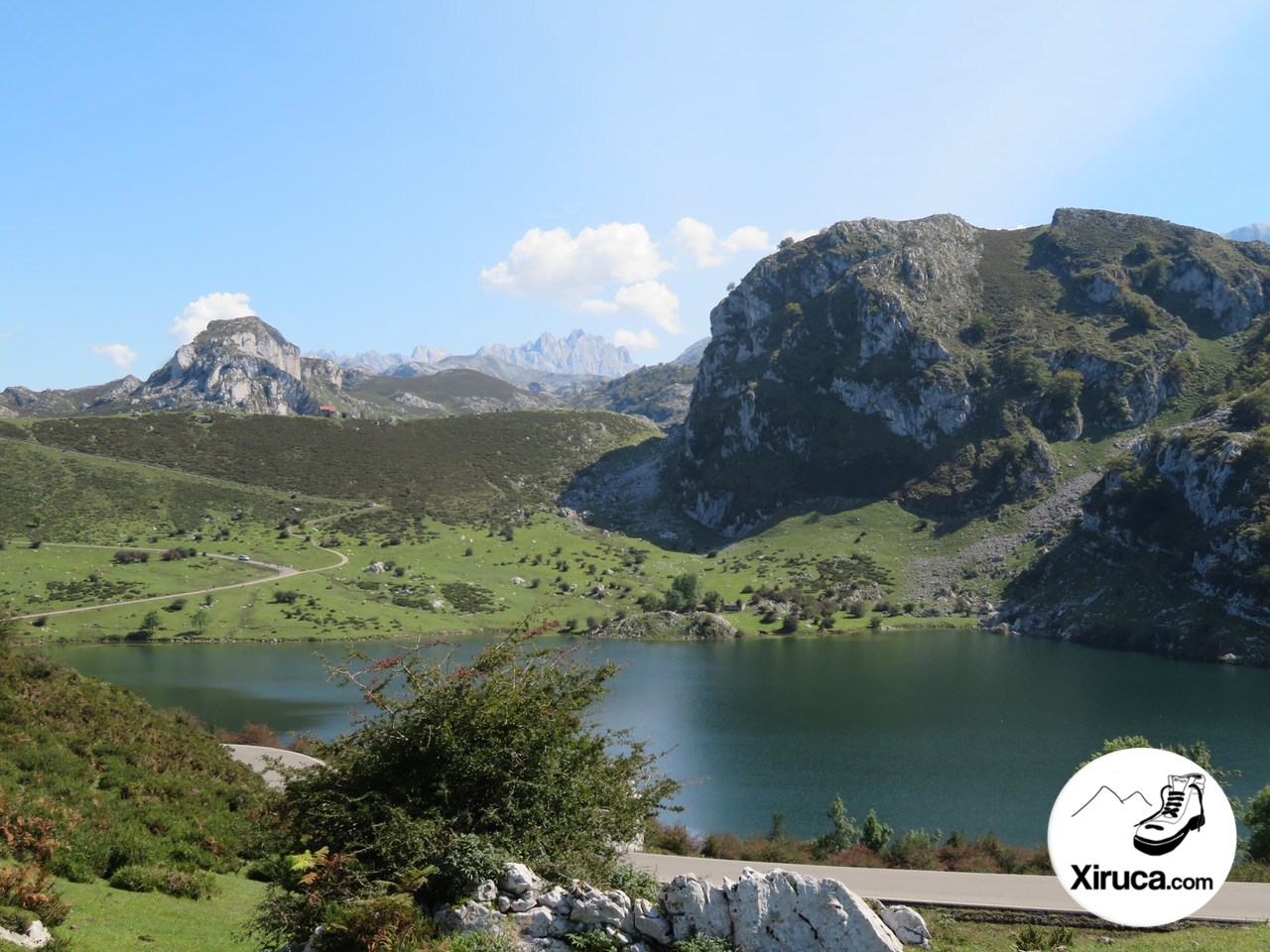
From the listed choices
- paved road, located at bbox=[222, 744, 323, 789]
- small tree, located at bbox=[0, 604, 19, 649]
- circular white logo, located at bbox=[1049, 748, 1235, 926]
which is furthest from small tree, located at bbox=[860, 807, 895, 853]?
small tree, located at bbox=[0, 604, 19, 649]

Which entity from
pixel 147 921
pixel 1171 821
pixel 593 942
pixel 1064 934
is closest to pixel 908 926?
pixel 1171 821

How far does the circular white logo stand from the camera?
16.5 meters

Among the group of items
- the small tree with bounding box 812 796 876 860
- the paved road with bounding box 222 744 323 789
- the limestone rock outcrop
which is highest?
the limestone rock outcrop

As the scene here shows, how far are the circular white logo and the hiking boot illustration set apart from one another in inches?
0.8

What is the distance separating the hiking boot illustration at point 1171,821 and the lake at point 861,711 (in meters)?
29.4

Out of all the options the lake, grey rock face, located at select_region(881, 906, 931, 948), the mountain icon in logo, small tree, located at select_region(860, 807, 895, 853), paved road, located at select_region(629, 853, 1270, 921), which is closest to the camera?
the mountain icon in logo

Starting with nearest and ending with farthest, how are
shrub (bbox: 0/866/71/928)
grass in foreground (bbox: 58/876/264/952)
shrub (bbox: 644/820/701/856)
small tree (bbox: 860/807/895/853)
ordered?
shrub (bbox: 0/866/71/928) < grass in foreground (bbox: 58/876/264/952) < shrub (bbox: 644/820/701/856) < small tree (bbox: 860/807/895/853)

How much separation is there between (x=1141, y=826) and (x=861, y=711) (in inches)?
2625

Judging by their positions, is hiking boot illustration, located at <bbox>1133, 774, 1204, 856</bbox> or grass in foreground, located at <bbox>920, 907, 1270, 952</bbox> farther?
grass in foreground, located at <bbox>920, 907, 1270, 952</bbox>

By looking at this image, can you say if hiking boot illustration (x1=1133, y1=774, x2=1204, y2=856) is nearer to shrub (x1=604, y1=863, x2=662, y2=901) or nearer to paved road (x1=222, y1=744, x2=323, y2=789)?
shrub (x1=604, y1=863, x2=662, y2=901)

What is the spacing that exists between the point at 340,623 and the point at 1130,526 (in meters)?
146

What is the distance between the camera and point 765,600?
153625mm

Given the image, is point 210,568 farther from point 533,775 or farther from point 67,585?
point 533,775

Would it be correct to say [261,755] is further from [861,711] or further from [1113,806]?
[861,711]
